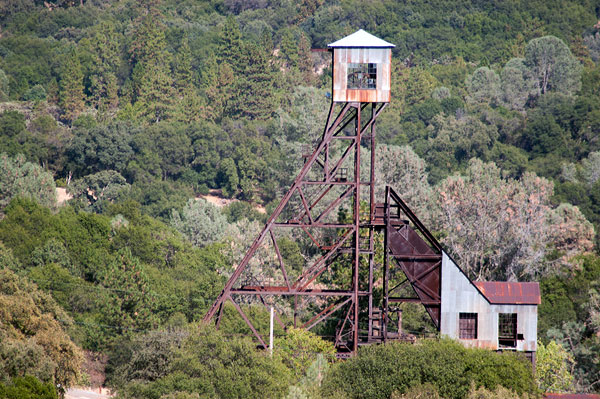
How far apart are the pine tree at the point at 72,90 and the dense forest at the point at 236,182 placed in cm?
37

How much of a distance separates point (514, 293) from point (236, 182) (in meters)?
81.4

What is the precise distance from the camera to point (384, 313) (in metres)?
55.2

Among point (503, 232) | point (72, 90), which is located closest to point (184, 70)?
point (72, 90)

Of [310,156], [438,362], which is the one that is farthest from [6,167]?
[438,362]

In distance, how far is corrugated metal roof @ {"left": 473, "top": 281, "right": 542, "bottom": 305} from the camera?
54.4 m

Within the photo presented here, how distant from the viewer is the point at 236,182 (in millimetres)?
134125

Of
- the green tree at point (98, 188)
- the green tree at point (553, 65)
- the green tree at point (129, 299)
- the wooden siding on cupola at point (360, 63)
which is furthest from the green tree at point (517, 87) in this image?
the wooden siding on cupola at point (360, 63)

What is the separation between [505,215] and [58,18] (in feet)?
390

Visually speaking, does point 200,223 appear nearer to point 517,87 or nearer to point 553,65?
point 517,87

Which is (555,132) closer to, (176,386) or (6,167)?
(6,167)

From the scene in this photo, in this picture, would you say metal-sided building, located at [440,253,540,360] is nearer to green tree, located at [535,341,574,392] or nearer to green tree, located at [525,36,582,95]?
green tree, located at [535,341,574,392]

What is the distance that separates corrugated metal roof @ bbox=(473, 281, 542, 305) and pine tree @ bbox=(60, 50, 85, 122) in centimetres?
10498

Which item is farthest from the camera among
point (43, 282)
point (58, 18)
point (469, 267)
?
point (58, 18)

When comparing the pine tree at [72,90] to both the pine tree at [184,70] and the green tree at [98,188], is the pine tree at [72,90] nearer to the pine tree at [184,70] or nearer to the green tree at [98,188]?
the pine tree at [184,70]
